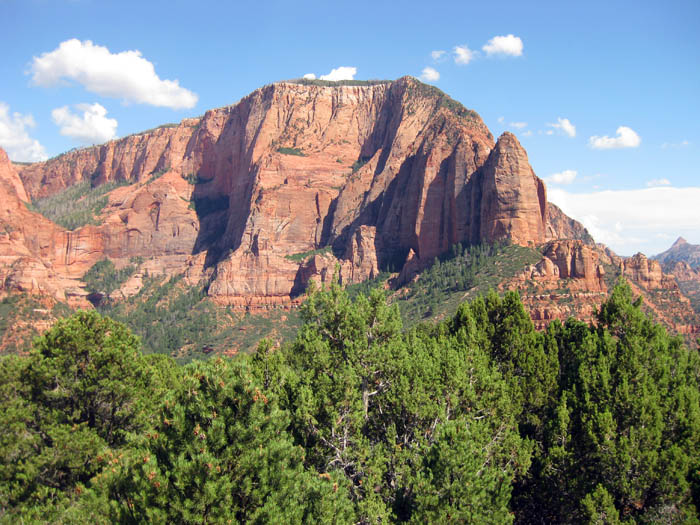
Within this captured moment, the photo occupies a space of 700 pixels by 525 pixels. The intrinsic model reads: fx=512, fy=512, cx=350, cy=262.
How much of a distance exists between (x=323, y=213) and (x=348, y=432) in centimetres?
12647

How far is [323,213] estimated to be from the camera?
480 feet

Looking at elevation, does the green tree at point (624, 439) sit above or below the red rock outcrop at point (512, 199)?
below

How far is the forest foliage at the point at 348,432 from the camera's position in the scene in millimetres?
16000

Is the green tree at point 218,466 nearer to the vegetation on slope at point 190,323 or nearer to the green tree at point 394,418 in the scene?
the green tree at point 394,418

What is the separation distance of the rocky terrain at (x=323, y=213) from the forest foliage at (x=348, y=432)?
170ft

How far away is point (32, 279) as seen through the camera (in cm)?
10962

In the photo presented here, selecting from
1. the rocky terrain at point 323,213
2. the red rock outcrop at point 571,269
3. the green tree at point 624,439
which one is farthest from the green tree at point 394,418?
the red rock outcrop at point 571,269

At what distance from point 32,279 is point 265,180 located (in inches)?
2518

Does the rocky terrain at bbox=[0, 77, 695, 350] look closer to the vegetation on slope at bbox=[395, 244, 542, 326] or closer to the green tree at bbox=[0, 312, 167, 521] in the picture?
the vegetation on slope at bbox=[395, 244, 542, 326]

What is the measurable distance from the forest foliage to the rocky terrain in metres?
51.7

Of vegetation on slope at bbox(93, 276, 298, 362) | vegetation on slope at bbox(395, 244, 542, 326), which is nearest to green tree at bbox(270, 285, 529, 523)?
vegetation on slope at bbox(395, 244, 542, 326)

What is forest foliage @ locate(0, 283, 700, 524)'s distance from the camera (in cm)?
1600

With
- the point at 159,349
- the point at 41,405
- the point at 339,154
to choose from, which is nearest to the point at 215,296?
the point at 159,349

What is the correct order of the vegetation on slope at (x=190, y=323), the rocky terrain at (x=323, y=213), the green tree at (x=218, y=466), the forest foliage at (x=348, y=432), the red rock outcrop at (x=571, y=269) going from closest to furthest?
the green tree at (x=218, y=466) < the forest foliage at (x=348, y=432) < the red rock outcrop at (x=571, y=269) < the rocky terrain at (x=323, y=213) < the vegetation on slope at (x=190, y=323)
